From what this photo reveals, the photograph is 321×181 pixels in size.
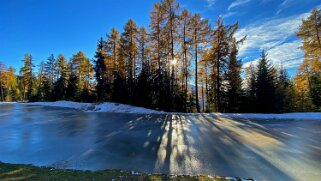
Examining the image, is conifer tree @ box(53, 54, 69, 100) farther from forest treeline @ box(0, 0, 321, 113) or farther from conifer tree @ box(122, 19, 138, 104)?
conifer tree @ box(122, 19, 138, 104)

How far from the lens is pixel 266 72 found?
1777 cm

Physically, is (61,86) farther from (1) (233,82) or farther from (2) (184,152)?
(2) (184,152)

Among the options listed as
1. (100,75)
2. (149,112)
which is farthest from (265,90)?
(100,75)

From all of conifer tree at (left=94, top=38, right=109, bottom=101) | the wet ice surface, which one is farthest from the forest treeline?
the wet ice surface

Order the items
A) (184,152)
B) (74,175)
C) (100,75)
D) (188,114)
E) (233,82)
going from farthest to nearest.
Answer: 1. (100,75)
2. (233,82)
3. (188,114)
4. (184,152)
5. (74,175)

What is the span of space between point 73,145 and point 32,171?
8.44ft

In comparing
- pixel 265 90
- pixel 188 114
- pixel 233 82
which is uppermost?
pixel 233 82

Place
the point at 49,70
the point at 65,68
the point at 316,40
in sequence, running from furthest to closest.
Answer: the point at 49,70, the point at 65,68, the point at 316,40

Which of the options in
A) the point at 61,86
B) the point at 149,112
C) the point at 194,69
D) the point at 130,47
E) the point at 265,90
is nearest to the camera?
the point at 265,90

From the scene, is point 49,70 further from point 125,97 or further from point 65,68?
point 125,97

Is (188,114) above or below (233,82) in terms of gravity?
below

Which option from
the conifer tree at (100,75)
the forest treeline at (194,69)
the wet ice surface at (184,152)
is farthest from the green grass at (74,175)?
the conifer tree at (100,75)

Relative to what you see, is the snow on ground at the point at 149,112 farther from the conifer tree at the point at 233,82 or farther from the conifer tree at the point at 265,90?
the conifer tree at the point at 233,82

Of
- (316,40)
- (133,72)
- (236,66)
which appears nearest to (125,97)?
(133,72)
